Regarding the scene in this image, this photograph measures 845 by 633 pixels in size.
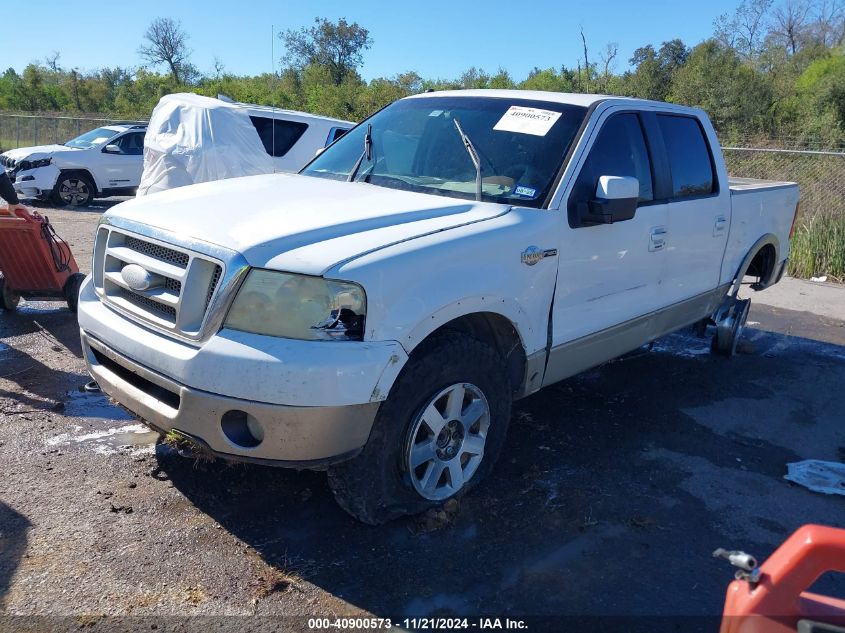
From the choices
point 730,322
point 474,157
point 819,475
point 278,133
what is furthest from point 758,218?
point 278,133

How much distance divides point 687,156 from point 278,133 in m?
7.54

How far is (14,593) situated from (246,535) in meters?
0.93

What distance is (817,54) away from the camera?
3466 cm

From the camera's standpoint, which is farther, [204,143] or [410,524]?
[204,143]

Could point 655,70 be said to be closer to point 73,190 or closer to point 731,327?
point 73,190

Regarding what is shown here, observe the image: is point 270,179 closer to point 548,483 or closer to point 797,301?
point 548,483

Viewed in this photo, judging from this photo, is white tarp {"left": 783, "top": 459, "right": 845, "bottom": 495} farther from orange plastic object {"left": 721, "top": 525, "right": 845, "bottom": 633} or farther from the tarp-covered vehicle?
the tarp-covered vehicle

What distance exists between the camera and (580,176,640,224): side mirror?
12.4 feet

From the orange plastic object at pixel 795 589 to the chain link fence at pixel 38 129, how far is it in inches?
1092

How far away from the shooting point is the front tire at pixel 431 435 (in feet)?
10.1

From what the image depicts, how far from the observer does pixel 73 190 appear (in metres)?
Answer: 15.1

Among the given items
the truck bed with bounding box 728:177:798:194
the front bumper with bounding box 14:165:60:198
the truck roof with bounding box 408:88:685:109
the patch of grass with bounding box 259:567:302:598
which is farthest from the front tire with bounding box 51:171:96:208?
the patch of grass with bounding box 259:567:302:598

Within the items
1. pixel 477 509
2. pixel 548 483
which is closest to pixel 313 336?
pixel 477 509

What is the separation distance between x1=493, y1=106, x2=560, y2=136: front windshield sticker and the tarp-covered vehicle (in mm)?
5870
